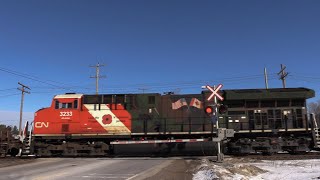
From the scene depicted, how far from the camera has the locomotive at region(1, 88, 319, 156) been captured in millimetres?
20312

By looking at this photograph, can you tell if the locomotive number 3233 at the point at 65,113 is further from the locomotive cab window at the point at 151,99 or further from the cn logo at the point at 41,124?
the locomotive cab window at the point at 151,99

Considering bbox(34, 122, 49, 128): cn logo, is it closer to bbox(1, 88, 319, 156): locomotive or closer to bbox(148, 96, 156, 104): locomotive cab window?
bbox(1, 88, 319, 156): locomotive

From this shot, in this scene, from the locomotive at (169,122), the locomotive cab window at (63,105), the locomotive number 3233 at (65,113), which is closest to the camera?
the locomotive at (169,122)

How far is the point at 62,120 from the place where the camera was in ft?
71.3

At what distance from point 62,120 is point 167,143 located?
6.91 metres

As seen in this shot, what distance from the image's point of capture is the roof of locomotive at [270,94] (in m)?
20.5

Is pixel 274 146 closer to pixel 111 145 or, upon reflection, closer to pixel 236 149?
pixel 236 149

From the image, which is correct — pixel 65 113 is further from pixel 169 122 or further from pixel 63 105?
pixel 169 122

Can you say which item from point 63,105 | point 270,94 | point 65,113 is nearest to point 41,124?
point 65,113

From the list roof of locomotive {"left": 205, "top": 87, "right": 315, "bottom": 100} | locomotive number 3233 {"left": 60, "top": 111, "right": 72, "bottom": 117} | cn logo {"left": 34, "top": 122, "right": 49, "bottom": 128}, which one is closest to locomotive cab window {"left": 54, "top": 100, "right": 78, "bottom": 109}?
locomotive number 3233 {"left": 60, "top": 111, "right": 72, "bottom": 117}

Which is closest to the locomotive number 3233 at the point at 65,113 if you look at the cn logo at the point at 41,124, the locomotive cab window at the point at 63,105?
the locomotive cab window at the point at 63,105

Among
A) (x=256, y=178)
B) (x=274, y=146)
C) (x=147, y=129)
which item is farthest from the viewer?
(x=147, y=129)

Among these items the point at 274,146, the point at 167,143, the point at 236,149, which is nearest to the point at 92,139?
the point at 167,143

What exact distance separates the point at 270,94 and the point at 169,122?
21.1ft
